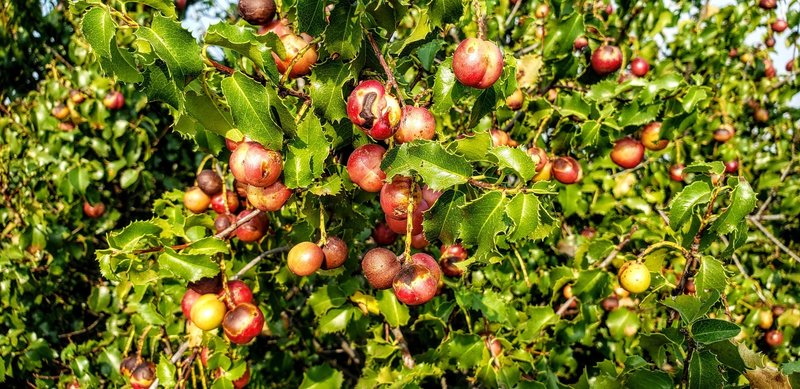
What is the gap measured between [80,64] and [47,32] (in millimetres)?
765

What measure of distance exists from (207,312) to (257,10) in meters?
0.93

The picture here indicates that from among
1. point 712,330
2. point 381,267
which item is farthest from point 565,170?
point 381,267

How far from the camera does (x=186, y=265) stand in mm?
1623

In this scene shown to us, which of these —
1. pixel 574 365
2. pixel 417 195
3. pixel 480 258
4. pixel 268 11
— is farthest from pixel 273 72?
pixel 574 365

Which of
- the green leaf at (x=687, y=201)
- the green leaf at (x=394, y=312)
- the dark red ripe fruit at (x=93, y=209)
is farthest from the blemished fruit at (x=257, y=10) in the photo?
the dark red ripe fruit at (x=93, y=209)

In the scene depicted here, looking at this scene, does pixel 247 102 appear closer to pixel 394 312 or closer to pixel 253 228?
pixel 253 228

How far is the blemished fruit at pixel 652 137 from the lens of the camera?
258cm

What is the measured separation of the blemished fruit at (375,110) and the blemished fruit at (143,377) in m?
1.40

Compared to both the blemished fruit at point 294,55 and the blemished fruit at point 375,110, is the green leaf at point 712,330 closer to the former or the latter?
the blemished fruit at point 375,110

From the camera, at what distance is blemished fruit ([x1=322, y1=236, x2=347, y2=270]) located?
166 cm

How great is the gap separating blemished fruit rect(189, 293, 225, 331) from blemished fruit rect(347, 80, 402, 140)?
2.86 ft

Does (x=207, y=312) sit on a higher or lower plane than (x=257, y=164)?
lower

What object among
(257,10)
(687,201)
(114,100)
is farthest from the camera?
(114,100)

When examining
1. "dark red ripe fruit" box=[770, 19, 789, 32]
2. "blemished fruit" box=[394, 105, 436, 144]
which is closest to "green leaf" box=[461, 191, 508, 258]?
"blemished fruit" box=[394, 105, 436, 144]
